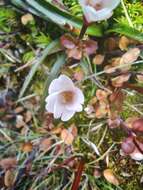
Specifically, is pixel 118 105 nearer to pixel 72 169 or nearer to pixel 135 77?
pixel 135 77

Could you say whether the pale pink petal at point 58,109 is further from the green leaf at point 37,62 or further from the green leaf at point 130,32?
the green leaf at point 130,32

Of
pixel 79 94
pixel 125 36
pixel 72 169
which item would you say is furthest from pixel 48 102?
pixel 125 36

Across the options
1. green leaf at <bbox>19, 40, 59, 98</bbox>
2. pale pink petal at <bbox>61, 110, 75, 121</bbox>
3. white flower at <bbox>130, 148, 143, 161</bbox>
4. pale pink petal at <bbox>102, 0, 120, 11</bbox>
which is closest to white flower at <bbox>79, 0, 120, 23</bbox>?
pale pink petal at <bbox>102, 0, 120, 11</bbox>

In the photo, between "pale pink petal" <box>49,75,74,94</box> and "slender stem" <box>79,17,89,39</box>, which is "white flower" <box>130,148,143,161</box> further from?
"slender stem" <box>79,17,89,39</box>

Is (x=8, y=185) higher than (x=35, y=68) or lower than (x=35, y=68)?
lower

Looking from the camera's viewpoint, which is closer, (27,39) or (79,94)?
(79,94)

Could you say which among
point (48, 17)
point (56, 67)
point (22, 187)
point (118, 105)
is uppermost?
point (48, 17)
